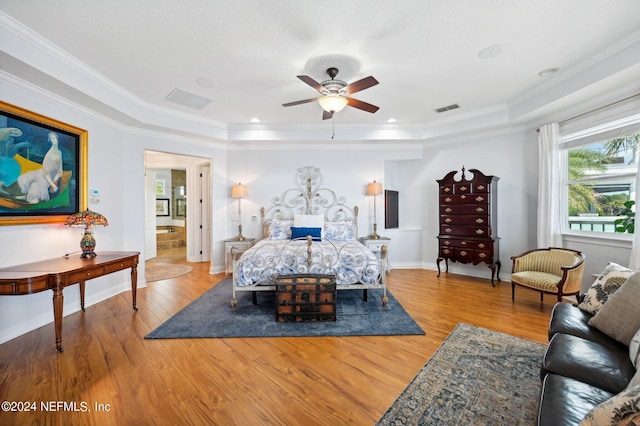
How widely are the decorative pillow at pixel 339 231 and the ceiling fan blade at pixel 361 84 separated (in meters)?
2.90

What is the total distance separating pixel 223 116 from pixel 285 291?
3.59 metres

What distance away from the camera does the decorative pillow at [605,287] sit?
80.8 inches

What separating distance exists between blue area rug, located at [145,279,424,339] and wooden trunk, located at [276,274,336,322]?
9 centimetres

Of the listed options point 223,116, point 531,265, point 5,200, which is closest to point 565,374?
point 531,265

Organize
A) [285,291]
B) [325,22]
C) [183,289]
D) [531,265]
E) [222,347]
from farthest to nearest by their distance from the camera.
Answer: [183,289] < [531,265] < [285,291] < [222,347] < [325,22]

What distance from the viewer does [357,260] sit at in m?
3.65

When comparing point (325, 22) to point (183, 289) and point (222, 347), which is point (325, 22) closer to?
point (222, 347)

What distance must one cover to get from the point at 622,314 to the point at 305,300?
2.69m

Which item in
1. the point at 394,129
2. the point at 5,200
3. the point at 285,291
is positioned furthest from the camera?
the point at 394,129

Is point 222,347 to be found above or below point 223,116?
below

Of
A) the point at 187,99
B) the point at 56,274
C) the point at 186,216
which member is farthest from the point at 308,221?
the point at 186,216

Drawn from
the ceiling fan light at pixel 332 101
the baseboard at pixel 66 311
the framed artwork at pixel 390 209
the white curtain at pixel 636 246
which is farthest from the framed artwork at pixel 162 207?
the white curtain at pixel 636 246

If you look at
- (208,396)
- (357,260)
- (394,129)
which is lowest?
(208,396)

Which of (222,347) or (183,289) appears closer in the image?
(222,347)
